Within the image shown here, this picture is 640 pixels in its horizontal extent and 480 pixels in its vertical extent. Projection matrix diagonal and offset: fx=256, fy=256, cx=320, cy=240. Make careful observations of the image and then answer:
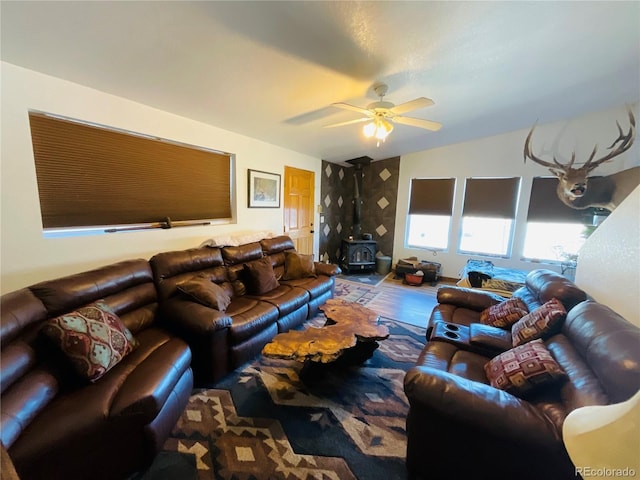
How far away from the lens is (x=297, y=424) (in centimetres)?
176

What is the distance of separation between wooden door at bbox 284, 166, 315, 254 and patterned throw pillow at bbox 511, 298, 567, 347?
3.51 meters

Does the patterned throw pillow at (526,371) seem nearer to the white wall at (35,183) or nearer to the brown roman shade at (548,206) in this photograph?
the white wall at (35,183)

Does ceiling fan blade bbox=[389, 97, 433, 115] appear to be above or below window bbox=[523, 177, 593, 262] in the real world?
above

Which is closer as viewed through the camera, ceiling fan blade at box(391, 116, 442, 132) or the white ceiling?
the white ceiling

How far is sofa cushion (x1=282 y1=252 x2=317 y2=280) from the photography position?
11.5ft

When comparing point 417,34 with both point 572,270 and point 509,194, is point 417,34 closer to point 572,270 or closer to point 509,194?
point 509,194

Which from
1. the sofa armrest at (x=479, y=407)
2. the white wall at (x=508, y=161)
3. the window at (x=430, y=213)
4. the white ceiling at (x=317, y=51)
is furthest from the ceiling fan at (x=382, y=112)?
the window at (x=430, y=213)

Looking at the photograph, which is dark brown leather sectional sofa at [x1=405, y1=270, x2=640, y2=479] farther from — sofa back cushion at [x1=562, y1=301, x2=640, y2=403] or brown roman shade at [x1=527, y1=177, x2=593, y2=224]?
brown roman shade at [x1=527, y1=177, x2=593, y2=224]

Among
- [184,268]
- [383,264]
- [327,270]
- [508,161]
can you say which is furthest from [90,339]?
[508,161]

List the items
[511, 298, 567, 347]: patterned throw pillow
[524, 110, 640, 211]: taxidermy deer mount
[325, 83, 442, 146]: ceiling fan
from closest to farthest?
[511, 298, 567, 347]: patterned throw pillow, [325, 83, 442, 146]: ceiling fan, [524, 110, 640, 211]: taxidermy deer mount

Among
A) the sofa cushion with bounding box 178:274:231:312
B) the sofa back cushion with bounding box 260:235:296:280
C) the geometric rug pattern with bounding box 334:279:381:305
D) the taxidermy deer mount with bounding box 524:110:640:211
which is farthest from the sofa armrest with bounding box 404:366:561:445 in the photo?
the taxidermy deer mount with bounding box 524:110:640:211

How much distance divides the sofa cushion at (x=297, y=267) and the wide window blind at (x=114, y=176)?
3.87 ft

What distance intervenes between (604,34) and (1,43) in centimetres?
418

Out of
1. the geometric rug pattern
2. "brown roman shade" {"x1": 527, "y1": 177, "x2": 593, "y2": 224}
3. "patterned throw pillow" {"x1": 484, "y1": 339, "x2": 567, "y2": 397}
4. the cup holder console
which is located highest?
"brown roman shade" {"x1": 527, "y1": 177, "x2": 593, "y2": 224}
